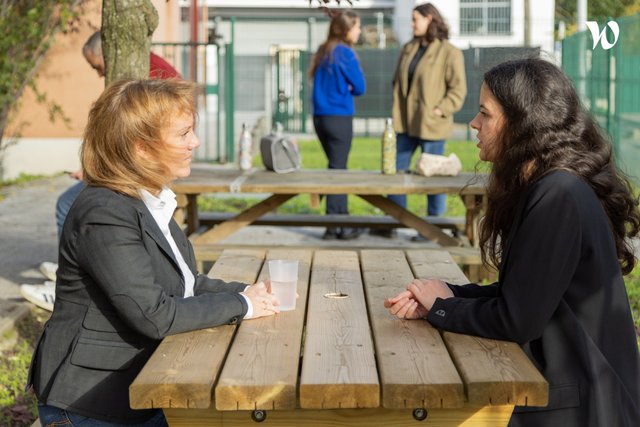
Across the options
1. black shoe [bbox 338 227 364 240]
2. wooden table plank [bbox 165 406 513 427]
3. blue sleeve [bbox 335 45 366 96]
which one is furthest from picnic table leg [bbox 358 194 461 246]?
wooden table plank [bbox 165 406 513 427]

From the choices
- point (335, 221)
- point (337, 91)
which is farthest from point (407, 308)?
point (337, 91)

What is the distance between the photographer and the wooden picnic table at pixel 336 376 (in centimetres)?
252

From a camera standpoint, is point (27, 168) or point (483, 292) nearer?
point (483, 292)

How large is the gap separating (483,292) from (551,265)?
1.96 ft

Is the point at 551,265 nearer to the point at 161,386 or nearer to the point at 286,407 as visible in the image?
the point at 286,407

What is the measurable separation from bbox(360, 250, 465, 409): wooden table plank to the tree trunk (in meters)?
2.59

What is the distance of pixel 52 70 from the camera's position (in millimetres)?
13953

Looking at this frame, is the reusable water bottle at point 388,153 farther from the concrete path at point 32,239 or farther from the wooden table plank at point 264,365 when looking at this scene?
the wooden table plank at point 264,365

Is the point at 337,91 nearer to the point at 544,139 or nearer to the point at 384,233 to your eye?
the point at 384,233

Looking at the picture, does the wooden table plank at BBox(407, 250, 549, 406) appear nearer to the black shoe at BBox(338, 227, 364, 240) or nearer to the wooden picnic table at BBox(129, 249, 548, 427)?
the wooden picnic table at BBox(129, 249, 548, 427)

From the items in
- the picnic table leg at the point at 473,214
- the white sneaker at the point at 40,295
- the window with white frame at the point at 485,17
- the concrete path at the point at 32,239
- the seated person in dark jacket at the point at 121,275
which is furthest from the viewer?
the window with white frame at the point at 485,17

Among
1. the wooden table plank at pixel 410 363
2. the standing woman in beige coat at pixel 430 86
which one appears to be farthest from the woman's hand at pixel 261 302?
the standing woman in beige coat at pixel 430 86

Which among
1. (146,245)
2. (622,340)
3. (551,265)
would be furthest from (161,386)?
(622,340)

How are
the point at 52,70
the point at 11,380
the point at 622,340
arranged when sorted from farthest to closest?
the point at 52,70 < the point at 11,380 < the point at 622,340
